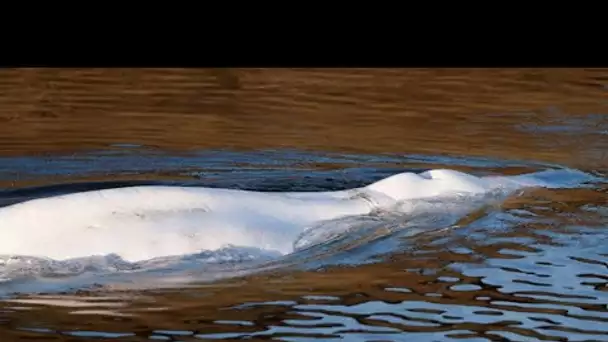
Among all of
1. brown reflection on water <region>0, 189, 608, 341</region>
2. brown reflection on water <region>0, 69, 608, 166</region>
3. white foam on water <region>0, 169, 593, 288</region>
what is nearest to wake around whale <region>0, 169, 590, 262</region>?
white foam on water <region>0, 169, 593, 288</region>

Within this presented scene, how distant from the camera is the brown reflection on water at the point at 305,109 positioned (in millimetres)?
8031

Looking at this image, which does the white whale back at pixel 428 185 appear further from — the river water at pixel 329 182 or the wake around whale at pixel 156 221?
the wake around whale at pixel 156 221

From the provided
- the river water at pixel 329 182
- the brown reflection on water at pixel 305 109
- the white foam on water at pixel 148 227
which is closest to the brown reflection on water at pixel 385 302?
the river water at pixel 329 182

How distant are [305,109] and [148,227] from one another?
13.1 ft

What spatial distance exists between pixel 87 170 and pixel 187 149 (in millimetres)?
754

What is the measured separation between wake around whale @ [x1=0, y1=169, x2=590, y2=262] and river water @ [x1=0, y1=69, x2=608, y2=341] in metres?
0.08

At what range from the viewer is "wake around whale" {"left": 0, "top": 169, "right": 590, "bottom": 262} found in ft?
16.9

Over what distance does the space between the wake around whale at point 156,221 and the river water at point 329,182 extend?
8cm

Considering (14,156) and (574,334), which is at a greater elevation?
(14,156)

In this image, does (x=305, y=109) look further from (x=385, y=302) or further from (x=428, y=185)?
(x=385, y=302)

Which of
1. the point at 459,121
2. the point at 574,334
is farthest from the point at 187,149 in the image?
the point at 574,334

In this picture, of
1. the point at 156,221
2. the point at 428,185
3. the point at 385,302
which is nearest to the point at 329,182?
the point at 428,185
